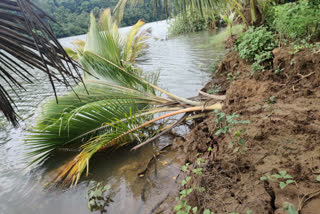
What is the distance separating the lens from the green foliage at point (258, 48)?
405 centimetres

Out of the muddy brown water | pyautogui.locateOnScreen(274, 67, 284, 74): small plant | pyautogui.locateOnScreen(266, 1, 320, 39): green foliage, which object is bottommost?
the muddy brown water

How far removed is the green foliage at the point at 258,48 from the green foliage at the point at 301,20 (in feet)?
1.10

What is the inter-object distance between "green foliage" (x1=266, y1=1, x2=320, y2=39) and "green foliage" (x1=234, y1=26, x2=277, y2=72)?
337mm

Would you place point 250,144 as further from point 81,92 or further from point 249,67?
point 249,67

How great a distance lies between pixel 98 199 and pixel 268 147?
76.0 inches

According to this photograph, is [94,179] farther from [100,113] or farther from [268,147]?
[268,147]

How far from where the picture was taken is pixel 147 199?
97.4 inches

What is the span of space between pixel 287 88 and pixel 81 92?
121 inches

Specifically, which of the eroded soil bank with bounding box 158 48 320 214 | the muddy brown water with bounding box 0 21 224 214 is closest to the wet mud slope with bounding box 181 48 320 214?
the eroded soil bank with bounding box 158 48 320 214

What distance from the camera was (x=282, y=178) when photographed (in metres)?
1.68

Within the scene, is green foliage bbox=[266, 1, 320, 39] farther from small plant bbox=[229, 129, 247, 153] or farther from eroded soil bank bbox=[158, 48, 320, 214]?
small plant bbox=[229, 129, 247, 153]

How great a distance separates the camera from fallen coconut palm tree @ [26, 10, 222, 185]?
298cm

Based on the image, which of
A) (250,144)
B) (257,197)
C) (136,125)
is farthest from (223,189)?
(136,125)

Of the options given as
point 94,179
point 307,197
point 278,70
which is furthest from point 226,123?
point 94,179
